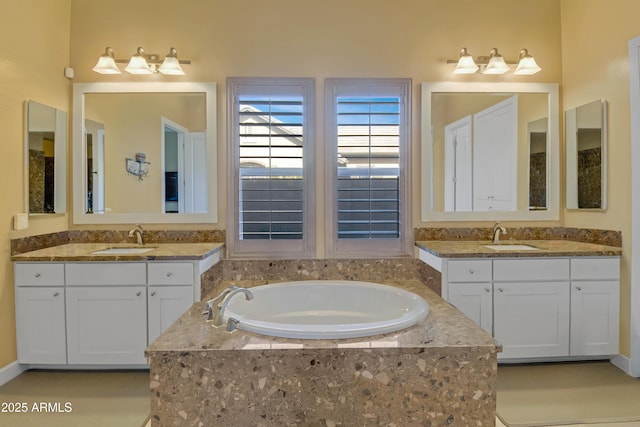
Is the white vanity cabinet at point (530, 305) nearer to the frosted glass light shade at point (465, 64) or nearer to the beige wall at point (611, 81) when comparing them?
the beige wall at point (611, 81)

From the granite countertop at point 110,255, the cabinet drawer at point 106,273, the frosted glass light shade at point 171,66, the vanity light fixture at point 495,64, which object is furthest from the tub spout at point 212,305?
the vanity light fixture at point 495,64

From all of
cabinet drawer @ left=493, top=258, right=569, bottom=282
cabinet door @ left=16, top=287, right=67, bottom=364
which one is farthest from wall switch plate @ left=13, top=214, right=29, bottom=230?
cabinet drawer @ left=493, top=258, right=569, bottom=282

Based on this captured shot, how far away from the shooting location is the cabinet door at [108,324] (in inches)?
95.3

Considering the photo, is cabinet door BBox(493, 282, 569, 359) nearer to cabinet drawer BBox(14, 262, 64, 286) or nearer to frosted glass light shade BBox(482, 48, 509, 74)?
frosted glass light shade BBox(482, 48, 509, 74)

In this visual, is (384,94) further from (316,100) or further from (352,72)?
(316,100)

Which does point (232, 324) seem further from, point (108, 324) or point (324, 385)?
point (108, 324)

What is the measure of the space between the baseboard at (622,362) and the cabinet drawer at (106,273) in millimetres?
3223

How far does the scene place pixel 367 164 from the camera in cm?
295

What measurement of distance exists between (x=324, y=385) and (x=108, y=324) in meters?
1.72

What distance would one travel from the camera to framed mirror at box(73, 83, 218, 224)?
2945 mm

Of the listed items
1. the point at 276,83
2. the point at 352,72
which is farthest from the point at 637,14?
the point at 276,83

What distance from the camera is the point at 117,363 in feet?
7.97

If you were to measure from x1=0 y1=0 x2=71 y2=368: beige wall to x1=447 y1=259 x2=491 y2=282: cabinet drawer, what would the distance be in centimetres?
288

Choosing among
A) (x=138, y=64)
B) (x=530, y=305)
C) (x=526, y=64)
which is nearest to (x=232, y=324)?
(x=530, y=305)
